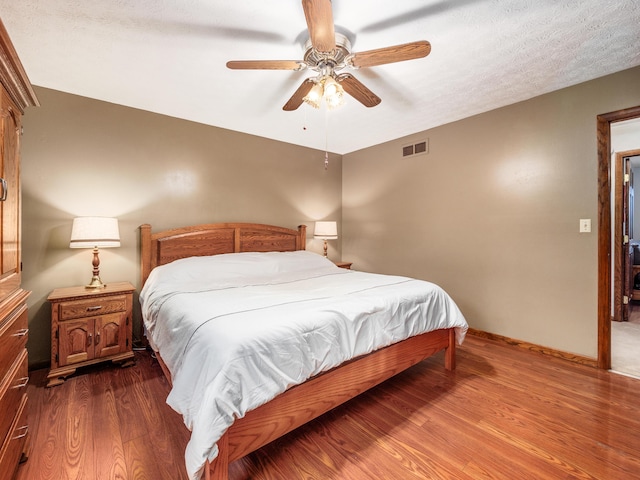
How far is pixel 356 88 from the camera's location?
2041 mm

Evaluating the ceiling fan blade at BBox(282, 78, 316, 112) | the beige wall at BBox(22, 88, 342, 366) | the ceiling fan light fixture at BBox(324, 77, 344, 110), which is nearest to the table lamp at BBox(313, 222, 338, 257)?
the beige wall at BBox(22, 88, 342, 366)

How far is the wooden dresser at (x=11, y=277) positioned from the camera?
1121mm

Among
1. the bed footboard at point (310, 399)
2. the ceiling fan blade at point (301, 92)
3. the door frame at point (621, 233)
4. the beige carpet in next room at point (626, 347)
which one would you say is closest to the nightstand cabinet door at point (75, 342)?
the bed footboard at point (310, 399)

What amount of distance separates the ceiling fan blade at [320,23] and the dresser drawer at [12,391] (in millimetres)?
1990

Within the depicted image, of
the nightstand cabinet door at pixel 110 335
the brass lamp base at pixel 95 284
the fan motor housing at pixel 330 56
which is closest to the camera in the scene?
the fan motor housing at pixel 330 56

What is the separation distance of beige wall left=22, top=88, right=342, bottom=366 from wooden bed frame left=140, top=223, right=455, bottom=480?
0.56 ft

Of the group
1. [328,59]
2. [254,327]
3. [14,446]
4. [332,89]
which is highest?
[328,59]

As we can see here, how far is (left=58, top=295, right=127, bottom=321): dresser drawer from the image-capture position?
2.21m

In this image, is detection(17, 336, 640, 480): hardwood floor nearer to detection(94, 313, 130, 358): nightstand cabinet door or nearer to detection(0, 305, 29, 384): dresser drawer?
detection(94, 313, 130, 358): nightstand cabinet door

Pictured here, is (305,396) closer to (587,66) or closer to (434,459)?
(434,459)

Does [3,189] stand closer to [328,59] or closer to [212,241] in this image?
[328,59]

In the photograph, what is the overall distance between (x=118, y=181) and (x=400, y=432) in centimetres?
317

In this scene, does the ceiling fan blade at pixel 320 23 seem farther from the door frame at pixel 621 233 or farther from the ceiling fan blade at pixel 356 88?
the door frame at pixel 621 233

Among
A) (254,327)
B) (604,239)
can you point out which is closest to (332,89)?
(254,327)
